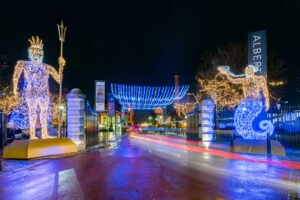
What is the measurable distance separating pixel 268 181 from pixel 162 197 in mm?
4099

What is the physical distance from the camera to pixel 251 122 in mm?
20484

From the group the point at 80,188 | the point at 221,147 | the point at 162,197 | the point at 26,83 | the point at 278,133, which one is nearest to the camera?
the point at 162,197

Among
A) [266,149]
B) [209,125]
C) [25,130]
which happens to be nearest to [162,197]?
[266,149]

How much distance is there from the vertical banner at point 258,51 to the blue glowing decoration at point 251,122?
4123mm

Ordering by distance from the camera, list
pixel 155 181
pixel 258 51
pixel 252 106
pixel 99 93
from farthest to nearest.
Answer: pixel 99 93, pixel 258 51, pixel 252 106, pixel 155 181

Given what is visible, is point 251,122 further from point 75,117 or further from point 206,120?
point 75,117

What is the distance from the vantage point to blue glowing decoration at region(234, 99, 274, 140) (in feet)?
65.9

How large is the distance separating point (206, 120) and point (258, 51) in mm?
7291

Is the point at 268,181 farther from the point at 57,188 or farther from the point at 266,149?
the point at 266,149

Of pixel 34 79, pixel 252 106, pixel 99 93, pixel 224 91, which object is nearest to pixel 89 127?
pixel 99 93

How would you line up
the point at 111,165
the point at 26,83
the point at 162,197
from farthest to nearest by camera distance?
the point at 26,83 → the point at 111,165 → the point at 162,197

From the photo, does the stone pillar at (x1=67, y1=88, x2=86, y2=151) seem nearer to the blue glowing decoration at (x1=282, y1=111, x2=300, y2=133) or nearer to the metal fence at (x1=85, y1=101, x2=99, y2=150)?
the metal fence at (x1=85, y1=101, x2=99, y2=150)

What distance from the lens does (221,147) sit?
2400cm

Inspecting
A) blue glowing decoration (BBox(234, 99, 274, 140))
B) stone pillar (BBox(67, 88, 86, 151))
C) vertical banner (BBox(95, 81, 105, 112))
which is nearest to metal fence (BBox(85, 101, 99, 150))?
stone pillar (BBox(67, 88, 86, 151))
